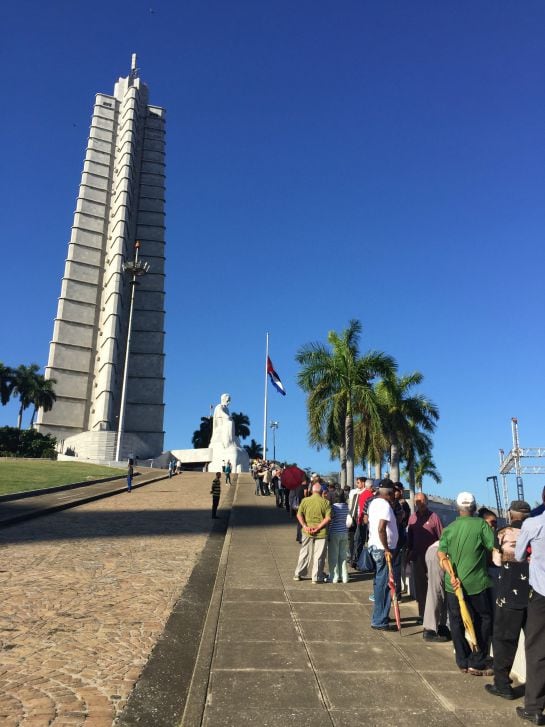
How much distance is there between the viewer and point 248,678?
14.8 ft

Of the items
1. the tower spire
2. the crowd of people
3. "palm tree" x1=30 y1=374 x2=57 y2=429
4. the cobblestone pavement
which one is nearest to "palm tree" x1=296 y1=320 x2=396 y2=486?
the cobblestone pavement

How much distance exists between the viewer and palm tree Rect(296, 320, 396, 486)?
2511 cm

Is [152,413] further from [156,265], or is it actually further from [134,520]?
[134,520]

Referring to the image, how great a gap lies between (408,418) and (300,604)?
104 ft

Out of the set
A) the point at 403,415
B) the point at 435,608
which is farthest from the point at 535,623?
the point at 403,415

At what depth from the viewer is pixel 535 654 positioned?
13.1 ft

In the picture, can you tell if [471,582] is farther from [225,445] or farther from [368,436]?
[225,445]

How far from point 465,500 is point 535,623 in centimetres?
132

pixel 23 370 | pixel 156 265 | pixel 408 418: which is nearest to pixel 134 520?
pixel 408 418

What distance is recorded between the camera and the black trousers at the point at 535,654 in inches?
154

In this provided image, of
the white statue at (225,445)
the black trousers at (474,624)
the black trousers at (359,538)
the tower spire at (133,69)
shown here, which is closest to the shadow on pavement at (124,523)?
the black trousers at (359,538)

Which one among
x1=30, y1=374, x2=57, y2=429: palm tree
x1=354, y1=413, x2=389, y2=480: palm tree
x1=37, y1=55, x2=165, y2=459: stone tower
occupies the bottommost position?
x1=354, y1=413, x2=389, y2=480: palm tree

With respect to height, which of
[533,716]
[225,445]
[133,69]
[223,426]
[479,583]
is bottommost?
[533,716]

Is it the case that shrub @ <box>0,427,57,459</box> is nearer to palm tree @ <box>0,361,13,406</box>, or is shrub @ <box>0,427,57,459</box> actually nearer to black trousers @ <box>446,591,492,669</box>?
palm tree @ <box>0,361,13,406</box>
